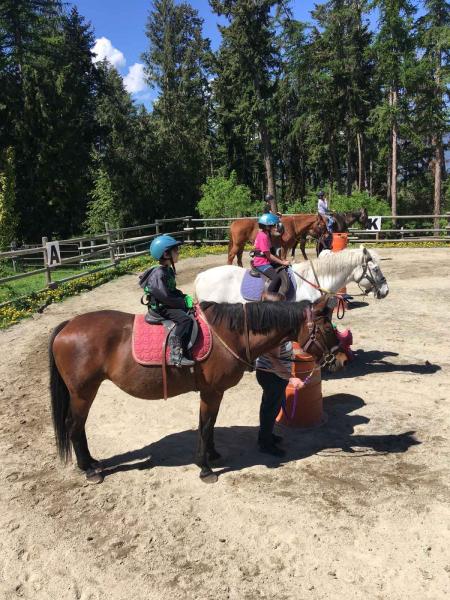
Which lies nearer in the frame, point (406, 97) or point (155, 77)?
point (406, 97)

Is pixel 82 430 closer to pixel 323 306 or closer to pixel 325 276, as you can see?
pixel 323 306

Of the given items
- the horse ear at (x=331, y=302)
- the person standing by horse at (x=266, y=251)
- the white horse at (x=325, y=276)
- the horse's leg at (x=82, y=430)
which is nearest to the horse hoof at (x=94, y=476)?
the horse's leg at (x=82, y=430)

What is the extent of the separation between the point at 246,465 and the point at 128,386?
1.50m

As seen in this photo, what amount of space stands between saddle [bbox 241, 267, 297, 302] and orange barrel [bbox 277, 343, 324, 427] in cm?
122

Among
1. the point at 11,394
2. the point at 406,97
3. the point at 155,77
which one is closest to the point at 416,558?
the point at 11,394

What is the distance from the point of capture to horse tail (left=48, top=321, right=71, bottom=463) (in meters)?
4.57

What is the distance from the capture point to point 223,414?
5.95 meters

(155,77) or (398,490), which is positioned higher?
(155,77)

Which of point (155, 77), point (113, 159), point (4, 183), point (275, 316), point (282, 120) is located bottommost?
point (275, 316)

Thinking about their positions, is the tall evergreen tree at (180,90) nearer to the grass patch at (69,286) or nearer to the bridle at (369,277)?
the grass patch at (69,286)

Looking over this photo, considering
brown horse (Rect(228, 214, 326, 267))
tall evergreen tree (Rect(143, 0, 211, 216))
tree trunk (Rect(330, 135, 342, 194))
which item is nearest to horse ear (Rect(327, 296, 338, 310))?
brown horse (Rect(228, 214, 326, 267))

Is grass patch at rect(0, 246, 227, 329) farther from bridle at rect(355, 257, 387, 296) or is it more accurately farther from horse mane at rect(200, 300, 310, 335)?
bridle at rect(355, 257, 387, 296)

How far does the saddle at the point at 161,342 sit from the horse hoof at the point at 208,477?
45.4 inches

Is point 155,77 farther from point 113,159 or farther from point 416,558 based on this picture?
point 416,558
